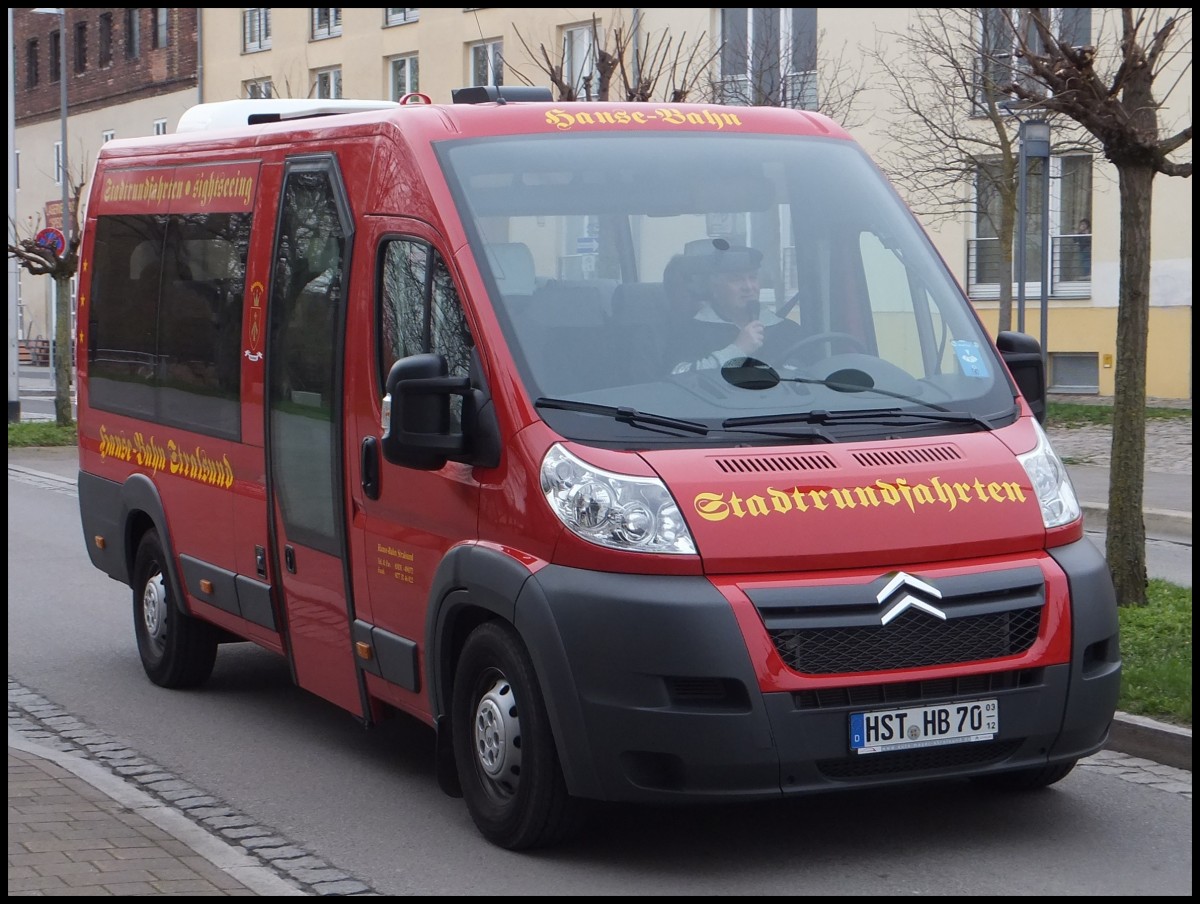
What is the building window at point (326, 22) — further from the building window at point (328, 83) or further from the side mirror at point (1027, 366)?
the side mirror at point (1027, 366)

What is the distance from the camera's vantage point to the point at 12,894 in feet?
17.2

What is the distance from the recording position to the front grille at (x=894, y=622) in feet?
17.8

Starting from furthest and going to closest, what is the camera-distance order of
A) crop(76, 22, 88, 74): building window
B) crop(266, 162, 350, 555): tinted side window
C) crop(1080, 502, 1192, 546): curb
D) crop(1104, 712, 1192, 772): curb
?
crop(76, 22, 88, 74): building window → crop(1080, 502, 1192, 546): curb → crop(266, 162, 350, 555): tinted side window → crop(1104, 712, 1192, 772): curb

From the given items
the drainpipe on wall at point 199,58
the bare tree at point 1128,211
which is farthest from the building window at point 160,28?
the bare tree at point 1128,211

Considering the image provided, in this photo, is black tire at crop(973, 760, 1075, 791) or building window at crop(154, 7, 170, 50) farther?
building window at crop(154, 7, 170, 50)

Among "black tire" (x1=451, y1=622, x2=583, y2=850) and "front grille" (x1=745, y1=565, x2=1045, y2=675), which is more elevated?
"front grille" (x1=745, y1=565, x2=1045, y2=675)

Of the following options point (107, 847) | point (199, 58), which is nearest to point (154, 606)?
point (107, 847)

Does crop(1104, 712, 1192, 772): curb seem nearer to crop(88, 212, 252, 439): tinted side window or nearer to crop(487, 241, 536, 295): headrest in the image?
crop(487, 241, 536, 295): headrest

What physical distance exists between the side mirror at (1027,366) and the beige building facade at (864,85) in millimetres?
15712

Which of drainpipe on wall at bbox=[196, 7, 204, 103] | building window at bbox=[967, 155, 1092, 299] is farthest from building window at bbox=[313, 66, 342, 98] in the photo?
building window at bbox=[967, 155, 1092, 299]

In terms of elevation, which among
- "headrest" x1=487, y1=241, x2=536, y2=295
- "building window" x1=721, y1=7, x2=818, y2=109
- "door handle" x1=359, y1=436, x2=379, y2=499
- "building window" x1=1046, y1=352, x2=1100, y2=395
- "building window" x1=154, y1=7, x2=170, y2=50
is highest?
"building window" x1=154, y1=7, x2=170, y2=50

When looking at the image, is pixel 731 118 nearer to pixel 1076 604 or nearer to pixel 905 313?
pixel 905 313

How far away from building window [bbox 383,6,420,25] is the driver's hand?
38318mm

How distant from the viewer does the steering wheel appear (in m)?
6.21
